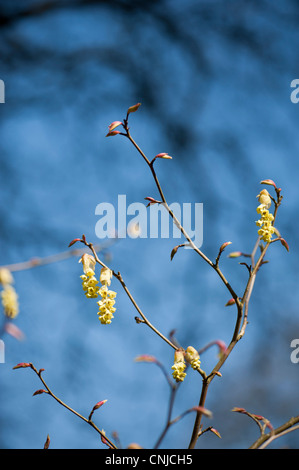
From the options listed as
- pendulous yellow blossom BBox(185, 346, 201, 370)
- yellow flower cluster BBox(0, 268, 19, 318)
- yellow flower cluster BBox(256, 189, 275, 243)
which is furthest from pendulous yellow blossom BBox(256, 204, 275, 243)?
yellow flower cluster BBox(0, 268, 19, 318)

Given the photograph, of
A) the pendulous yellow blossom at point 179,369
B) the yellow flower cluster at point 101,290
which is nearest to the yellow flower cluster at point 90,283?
the yellow flower cluster at point 101,290

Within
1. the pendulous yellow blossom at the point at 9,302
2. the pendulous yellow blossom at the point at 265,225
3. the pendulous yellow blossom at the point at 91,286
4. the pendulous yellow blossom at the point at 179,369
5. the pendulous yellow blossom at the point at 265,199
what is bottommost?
the pendulous yellow blossom at the point at 179,369

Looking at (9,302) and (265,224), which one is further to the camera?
(265,224)

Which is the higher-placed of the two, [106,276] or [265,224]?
[265,224]

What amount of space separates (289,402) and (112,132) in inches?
139

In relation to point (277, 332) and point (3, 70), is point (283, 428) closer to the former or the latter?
point (277, 332)

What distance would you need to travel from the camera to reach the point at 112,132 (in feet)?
3.43

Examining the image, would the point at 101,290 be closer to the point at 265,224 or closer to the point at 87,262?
the point at 87,262

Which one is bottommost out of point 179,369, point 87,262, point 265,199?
point 179,369

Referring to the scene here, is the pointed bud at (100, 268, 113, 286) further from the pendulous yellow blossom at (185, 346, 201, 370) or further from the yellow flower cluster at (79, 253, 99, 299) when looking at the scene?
the pendulous yellow blossom at (185, 346, 201, 370)

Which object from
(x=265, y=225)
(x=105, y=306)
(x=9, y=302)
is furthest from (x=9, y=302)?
(x=265, y=225)

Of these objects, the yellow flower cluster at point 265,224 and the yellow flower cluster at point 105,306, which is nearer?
the yellow flower cluster at point 105,306

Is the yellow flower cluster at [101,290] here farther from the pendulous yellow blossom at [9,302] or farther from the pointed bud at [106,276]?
the pendulous yellow blossom at [9,302]
